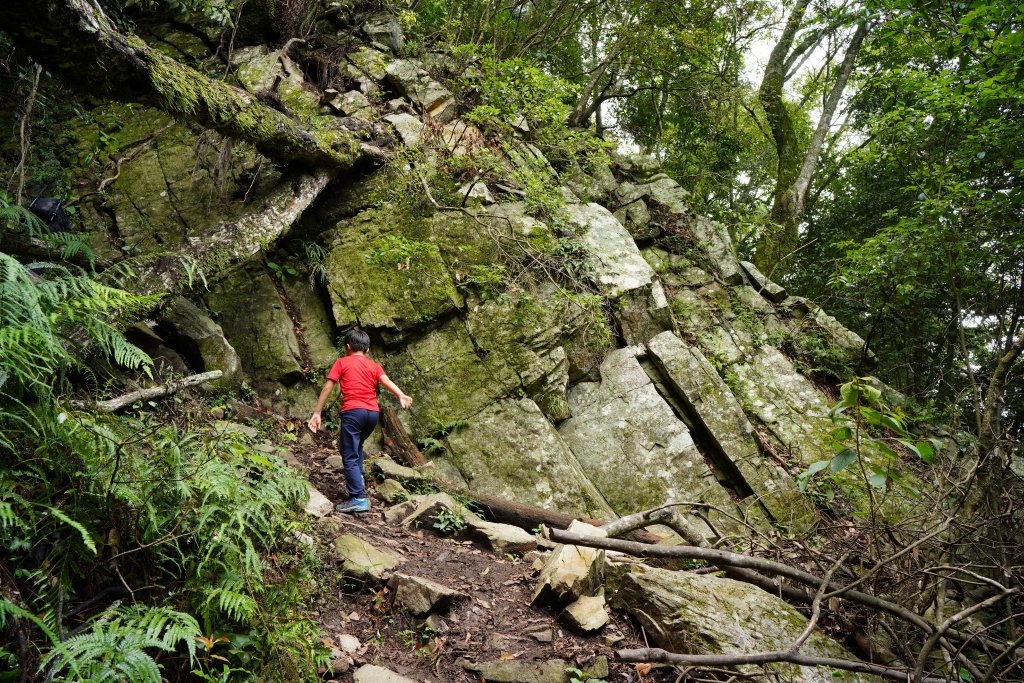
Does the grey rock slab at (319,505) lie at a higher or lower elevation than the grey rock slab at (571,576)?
lower

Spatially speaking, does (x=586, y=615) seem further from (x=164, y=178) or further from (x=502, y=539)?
(x=164, y=178)

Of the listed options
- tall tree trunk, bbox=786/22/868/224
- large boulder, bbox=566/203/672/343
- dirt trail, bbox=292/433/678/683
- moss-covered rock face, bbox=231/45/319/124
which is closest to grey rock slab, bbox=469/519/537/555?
dirt trail, bbox=292/433/678/683

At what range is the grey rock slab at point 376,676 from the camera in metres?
2.94

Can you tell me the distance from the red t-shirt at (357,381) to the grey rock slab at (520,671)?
3.08m

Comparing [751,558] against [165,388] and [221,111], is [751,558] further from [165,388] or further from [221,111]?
[221,111]

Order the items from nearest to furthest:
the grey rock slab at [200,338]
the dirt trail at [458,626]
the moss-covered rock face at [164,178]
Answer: the dirt trail at [458,626], the grey rock slab at [200,338], the moss-covered rock face at [164,178]

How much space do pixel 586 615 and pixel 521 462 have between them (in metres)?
3.16

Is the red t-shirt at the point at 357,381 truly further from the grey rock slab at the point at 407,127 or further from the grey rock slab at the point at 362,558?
the grey rock slab at the point at 407,127

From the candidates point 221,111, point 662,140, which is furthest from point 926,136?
point 221,111

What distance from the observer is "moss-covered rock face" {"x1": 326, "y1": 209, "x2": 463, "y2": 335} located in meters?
7.64

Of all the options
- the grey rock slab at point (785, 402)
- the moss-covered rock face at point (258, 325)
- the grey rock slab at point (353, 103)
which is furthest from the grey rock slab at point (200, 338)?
the grey rock slab at point (785, 402)

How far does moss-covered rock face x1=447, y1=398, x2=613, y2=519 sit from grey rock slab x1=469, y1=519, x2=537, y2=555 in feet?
3.98

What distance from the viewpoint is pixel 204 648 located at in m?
→ 2.41

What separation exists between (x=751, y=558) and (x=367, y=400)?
4.14 metres
